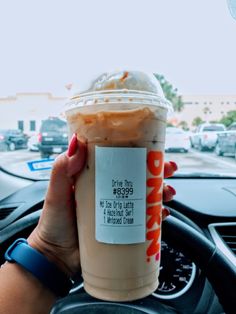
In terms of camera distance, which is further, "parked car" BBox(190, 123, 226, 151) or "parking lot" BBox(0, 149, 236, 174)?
"parked car" BBox(190, 123, 226, 151)

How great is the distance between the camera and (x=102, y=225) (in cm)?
87

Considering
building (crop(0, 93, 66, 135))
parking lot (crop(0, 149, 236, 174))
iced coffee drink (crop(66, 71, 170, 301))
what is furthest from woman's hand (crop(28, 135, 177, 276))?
building (crop(0, 93, 66, 135))

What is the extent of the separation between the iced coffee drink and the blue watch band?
223mm

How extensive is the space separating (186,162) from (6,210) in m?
1.45

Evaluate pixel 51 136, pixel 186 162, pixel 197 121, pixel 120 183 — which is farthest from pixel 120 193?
pixel 197 121

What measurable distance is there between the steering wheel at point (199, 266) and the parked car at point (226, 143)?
1.65 metres

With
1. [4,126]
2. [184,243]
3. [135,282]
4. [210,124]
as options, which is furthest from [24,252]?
[210,124]

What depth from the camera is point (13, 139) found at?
9.87ft

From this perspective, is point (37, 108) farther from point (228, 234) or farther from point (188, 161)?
point (228, 234)

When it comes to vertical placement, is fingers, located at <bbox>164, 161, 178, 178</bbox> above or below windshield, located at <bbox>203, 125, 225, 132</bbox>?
below

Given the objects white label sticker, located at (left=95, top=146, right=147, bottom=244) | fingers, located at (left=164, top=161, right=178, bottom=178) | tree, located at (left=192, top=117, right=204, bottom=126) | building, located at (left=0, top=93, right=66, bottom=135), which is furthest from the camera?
tree, located at (left=192, top=117, right=204, bottom=126)

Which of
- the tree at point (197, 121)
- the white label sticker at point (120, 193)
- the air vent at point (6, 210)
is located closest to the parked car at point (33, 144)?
the air vent at point (6, 210)

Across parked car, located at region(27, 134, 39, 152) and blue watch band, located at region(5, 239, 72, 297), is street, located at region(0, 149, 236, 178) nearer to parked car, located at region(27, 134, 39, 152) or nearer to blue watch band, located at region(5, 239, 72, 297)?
parked car, located at region(27, 134, 39, 152)

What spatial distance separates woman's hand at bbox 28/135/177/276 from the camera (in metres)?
1.03
